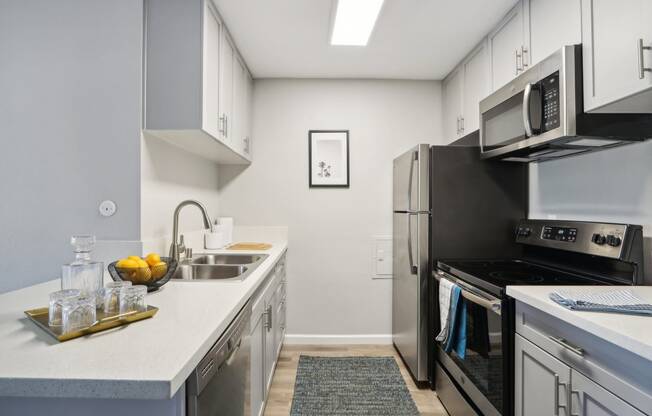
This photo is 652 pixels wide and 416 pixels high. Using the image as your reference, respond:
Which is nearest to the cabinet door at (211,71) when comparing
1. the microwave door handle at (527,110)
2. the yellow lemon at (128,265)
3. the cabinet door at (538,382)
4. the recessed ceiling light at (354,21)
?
the recessed ceiling light at (354,21)

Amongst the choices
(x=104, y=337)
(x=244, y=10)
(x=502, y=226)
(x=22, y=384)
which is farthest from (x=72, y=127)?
(x=502, y=226)

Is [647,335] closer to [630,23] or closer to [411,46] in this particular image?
[630,23]

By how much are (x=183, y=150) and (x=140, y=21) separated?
0.81 meters

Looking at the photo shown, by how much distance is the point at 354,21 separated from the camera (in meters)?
2.08

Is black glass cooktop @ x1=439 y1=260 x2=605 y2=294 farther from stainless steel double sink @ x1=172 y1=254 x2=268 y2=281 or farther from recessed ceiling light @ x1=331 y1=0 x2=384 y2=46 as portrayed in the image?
recessed ceiling light @ x1=331 y1=0 x2=384 y2=46

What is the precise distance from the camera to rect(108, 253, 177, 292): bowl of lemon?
3.99 feet

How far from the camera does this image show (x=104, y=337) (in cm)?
85

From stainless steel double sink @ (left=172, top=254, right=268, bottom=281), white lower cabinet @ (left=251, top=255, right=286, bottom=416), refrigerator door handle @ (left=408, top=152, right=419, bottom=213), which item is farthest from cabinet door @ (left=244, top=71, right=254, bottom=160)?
refrigerator door handle @ (left=408, top=152, right=419, bottom=213)

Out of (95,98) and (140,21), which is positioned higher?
(140,21)

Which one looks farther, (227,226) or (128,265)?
(227,226)

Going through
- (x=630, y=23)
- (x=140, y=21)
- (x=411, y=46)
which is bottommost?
(x=630, y=23)

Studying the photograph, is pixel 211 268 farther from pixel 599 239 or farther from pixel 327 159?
pixel 599 239

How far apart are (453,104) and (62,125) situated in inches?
106

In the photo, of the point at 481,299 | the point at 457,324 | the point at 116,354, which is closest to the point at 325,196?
the point at 457,324
